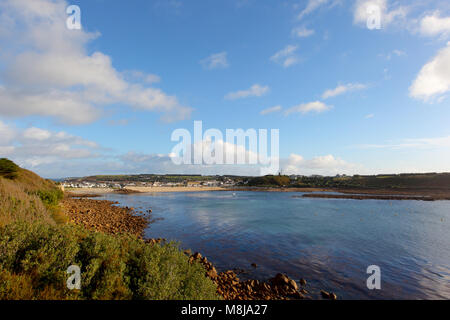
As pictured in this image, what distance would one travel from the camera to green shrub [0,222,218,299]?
190 inches

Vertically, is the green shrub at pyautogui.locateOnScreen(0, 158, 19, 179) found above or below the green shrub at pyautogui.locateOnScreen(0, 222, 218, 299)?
above

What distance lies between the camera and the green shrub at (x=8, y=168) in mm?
34838

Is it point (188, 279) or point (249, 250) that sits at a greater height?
point (188, 279)

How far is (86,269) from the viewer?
17.4 ft

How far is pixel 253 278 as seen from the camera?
11039 mm

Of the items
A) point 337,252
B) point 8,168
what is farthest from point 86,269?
point 8,168

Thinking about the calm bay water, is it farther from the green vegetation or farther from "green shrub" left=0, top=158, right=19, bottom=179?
"green shrub" left=0, top=158, right=19, bottom=179

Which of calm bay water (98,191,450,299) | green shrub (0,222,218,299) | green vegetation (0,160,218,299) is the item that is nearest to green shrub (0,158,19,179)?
calm bay water (98,191,450,299)

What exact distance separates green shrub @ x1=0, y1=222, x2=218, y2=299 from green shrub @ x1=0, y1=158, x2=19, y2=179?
4155 centimetres
